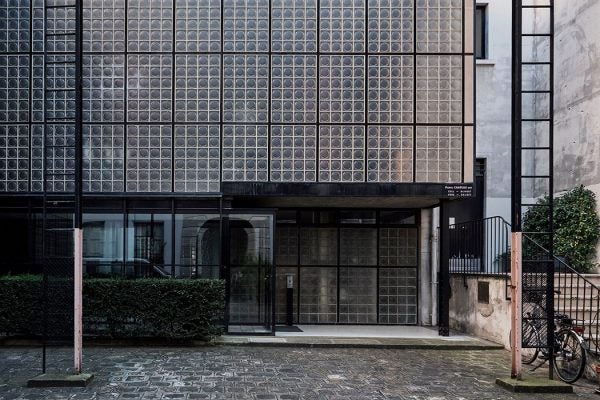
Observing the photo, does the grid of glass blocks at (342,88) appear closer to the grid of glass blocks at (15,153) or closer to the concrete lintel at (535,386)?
the concrete lintel at (535,386)

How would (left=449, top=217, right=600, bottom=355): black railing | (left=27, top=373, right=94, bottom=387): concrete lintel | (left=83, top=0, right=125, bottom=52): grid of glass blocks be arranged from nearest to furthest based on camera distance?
(left=27, top=373, right=94, bottom=387): concrete lintel, (left=449, top=217, right=600, bottom=355): black railing, (left=83, top=0, right=125, bottom=52): grid of glass blocks

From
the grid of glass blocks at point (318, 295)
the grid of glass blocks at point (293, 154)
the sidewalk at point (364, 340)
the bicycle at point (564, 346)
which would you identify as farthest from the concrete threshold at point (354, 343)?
the grid of glass blocks at point (293, 154)

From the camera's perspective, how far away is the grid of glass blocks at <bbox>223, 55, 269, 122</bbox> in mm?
13242

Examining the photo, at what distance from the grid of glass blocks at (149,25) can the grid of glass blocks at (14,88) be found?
7.98 ft

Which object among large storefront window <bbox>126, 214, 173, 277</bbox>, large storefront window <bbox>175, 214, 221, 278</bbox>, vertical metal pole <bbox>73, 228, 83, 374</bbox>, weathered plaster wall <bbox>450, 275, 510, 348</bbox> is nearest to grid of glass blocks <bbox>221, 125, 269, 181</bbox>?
large storefront window <bbox>175, 214, 221, 278</bbox>

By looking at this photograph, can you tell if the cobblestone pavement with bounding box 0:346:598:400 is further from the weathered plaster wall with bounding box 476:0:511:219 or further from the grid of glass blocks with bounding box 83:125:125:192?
the weathered plaster wall with bounding box 476:0:511:219

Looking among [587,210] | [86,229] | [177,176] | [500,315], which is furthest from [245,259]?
[587,210]

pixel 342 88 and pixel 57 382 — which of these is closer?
pixel 57 382

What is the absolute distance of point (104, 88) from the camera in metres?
13.2

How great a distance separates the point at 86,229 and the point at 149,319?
2700 mm

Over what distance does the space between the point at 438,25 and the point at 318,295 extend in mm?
7388

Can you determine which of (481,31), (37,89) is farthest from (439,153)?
(37,89)

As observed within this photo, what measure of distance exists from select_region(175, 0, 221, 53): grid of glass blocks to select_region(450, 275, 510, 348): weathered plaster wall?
8031mm

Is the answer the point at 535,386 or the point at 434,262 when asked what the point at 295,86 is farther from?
the point at 535,386
